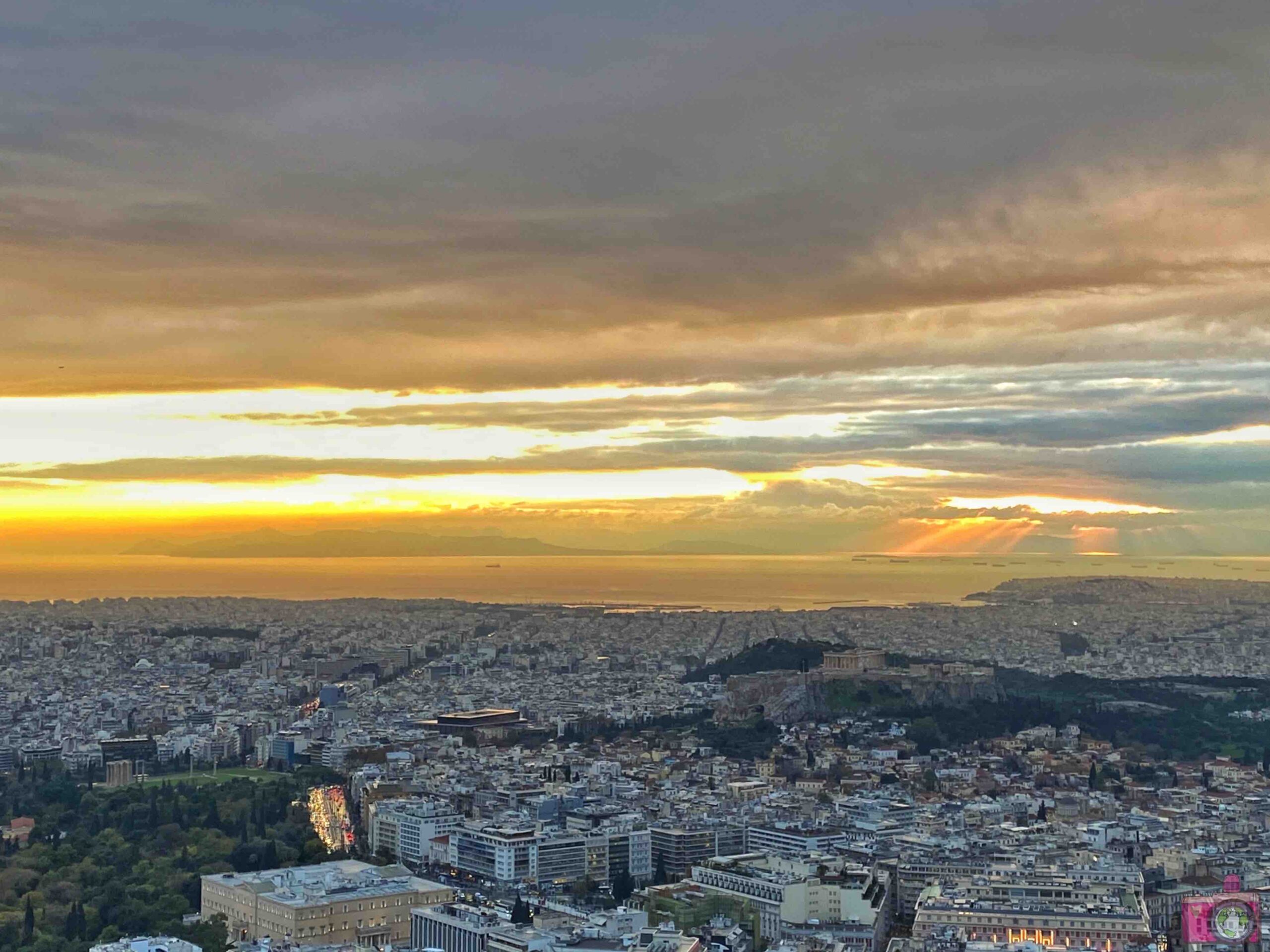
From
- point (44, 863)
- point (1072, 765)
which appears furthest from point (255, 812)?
point (1072, 765)

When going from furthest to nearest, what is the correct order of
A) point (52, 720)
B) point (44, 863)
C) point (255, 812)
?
point (52, 720) → point (255, 812) → point (44, 863)

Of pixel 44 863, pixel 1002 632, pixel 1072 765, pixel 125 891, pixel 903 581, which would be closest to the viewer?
pixel 125 891

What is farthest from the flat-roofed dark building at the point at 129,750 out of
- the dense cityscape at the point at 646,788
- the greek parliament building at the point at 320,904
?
the greek parliament building at the point at 320,904

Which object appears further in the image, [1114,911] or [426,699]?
[426,699]

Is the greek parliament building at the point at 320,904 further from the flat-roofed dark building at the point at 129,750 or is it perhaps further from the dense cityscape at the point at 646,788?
Answer: the flat-roofed dark building at the point at 129,750

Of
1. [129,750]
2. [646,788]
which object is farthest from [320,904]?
Answer: [129,750]

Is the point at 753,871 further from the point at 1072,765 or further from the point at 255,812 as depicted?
the point at 1072,765

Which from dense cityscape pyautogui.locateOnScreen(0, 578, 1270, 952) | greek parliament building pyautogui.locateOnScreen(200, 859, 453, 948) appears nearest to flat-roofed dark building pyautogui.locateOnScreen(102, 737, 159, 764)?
dense cityscape pyautogui.locateOnScreen(0, 578, 1270, 952)

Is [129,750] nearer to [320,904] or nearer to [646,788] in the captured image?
[646,788]
